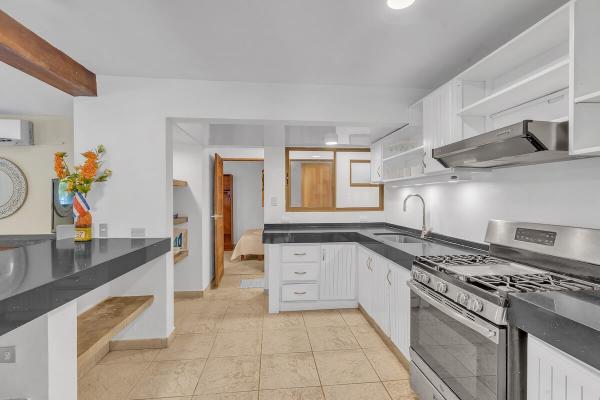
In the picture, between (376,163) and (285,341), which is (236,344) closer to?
(285,341)

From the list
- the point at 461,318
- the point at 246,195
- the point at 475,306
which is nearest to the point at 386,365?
the point at 461,318

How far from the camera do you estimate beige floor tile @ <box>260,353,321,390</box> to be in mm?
2053

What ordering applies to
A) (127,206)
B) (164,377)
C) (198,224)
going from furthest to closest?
(198,224) < (127,206) < (164,377)

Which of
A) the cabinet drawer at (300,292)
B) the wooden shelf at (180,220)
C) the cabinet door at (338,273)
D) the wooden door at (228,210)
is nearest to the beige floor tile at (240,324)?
the cabinet drawer at (300,292)

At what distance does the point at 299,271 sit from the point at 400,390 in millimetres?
1565

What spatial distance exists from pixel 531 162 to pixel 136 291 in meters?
3.10

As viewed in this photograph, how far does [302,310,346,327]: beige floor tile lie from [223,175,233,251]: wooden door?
14.5 ft

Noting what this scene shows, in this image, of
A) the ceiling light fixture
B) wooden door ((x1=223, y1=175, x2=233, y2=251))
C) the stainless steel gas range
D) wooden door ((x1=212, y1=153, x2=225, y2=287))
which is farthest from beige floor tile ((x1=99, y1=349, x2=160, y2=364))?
wooden door ((x1=223, y1=175, x2=233, y2=251))

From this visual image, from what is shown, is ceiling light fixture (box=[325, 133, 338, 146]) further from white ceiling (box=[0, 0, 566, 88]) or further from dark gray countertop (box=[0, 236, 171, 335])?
dark gray countertop (box=[0, 236, 171, 335])

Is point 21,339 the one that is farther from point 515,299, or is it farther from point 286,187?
point 286,187

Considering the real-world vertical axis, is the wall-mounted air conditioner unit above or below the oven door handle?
above

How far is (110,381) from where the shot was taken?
6.88 feet

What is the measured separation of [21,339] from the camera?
1.21 m

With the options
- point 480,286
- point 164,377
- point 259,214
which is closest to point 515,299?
point 480,286
